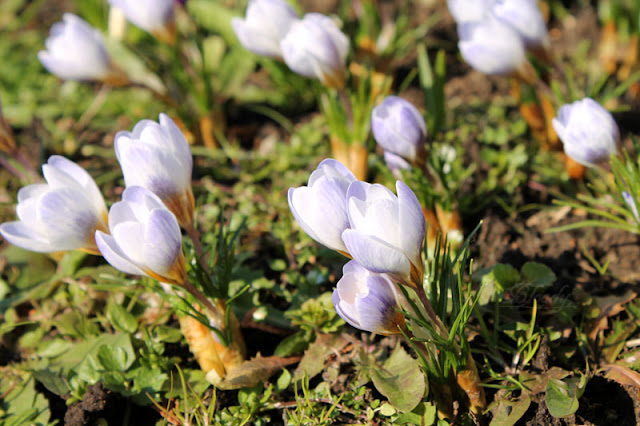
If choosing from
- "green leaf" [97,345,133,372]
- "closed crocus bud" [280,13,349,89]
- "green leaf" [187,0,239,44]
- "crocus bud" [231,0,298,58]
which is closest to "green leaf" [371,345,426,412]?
"green leaf" [97,345,133,372]

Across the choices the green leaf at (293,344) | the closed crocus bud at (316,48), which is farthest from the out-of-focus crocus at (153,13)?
the green leaf at (293,344)

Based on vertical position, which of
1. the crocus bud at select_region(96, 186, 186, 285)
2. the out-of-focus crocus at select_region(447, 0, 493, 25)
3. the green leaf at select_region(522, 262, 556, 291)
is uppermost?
the out-of-focus crocus at select_region(447, 0, 493, 25)

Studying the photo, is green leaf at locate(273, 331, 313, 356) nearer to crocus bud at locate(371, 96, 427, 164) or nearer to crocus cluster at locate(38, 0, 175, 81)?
crocus bud at locate(371, 96, 427, 164)

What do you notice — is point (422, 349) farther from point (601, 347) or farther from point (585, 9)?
point (585, 9)

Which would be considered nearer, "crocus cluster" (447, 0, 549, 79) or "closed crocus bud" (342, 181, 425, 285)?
"closed crocus bud" (342, 181, 425, 285)

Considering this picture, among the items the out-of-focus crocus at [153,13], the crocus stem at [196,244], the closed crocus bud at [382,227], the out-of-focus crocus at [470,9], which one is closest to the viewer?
the closed crocus bud at [382,227]

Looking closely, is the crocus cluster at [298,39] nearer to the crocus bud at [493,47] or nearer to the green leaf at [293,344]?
the crocus bud at [493,47]

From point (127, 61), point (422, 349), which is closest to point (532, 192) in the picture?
point (422, 349)

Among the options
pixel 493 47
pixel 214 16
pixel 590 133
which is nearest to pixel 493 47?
pixel 493 47

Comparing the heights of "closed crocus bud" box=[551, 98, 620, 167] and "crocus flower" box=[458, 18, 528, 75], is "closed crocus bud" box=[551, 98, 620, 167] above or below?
below
